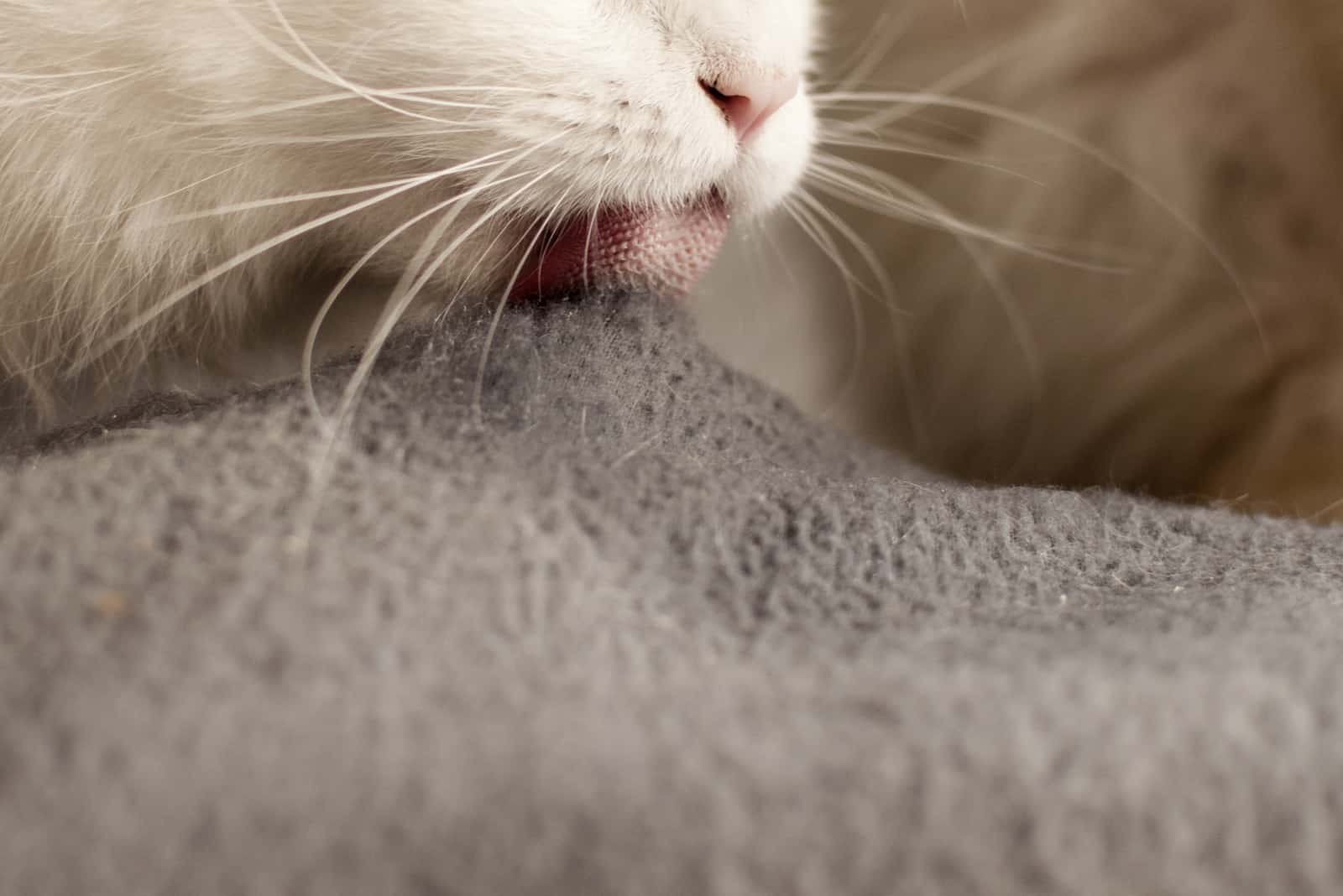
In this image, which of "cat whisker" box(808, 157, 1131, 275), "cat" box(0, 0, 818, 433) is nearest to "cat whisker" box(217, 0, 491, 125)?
"cat" box(0, 0, 818, 433)

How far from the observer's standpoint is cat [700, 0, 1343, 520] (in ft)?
1.96

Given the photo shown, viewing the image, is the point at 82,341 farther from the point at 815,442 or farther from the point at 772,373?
the point at 772,373

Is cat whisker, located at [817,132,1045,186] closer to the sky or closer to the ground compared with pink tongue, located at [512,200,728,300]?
closer to the sky

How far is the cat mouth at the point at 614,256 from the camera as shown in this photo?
Result: 0.42m

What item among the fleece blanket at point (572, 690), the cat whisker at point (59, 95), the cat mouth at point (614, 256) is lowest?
the fleece blanket at point (572, 690)

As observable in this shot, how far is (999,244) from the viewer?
2.35 feet

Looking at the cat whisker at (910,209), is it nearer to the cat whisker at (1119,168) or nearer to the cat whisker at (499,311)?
the cat whisker at (1119,168)

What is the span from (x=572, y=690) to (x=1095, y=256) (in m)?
0.54

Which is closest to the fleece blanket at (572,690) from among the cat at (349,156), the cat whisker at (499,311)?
the cat whisker at (499,311)

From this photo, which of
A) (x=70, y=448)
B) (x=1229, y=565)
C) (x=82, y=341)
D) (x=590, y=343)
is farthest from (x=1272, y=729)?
(x=82, y=341)

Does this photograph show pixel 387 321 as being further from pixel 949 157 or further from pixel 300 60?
pixel 949 157

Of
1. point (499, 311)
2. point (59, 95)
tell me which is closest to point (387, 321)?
point (499, 311)

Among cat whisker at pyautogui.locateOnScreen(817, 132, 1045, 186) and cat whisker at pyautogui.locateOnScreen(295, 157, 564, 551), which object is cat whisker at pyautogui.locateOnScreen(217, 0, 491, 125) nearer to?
cat whisker at pyautogui.locateOnScreen(295, 157, 564, 551)

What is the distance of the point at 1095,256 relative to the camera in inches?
26.6
